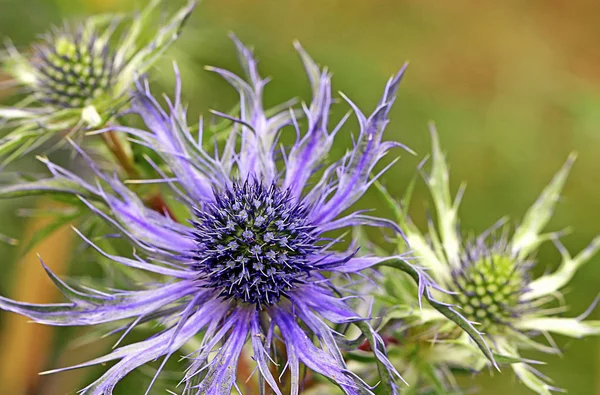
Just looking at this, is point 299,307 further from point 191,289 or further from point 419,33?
point 419,33

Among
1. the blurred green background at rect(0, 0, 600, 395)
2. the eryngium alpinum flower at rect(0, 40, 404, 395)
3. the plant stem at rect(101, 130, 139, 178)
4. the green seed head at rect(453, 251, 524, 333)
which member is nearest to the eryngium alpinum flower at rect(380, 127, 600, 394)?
the green seed head at rect(453, 251, 524, 333)

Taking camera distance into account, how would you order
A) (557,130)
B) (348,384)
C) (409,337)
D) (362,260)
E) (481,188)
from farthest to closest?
(557,130) < (481,188) < (409,337) < (362,260) < (348,384)

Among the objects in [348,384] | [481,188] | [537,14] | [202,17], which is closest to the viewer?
[348,384]

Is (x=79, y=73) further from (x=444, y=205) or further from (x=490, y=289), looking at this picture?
(x=490, y=289)

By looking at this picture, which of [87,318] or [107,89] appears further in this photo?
[107,89]

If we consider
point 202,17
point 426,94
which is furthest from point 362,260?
point 426,94

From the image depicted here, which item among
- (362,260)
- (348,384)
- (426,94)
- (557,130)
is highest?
(426,94)
